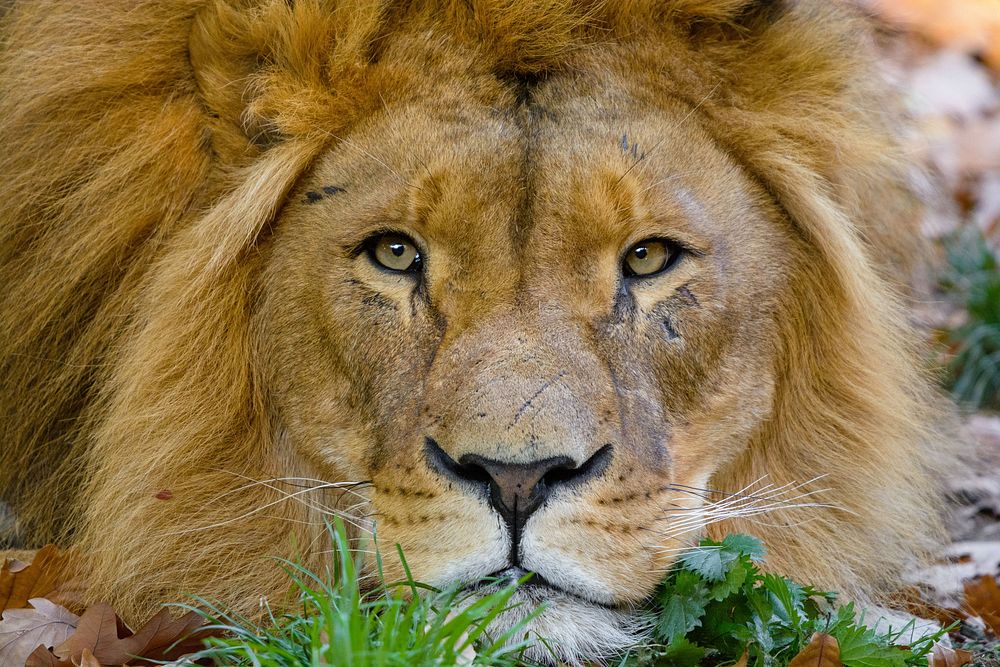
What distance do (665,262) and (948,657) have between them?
3.98 ft

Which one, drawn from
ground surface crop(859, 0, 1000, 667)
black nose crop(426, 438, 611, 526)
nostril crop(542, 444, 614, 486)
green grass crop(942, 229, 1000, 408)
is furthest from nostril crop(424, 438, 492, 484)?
green grass crop(942, 229, 1000, 408)

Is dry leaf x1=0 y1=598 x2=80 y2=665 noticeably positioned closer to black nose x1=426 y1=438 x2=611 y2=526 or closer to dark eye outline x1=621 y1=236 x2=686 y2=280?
black nose x1=426 y1=438 x2=611 y2=526

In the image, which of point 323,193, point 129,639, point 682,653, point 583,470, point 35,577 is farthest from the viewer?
point 35,577

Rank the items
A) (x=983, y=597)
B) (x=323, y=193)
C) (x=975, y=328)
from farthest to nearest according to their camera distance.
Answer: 1. (x=975, y=328)
2. (x=983, y=597)
3. (x=323, y=193)

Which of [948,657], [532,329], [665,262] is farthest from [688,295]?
[948,657]

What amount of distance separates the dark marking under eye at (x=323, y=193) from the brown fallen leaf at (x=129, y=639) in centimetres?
105

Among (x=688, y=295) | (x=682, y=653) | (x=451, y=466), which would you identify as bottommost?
(x=682, y=653)

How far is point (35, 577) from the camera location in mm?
3180

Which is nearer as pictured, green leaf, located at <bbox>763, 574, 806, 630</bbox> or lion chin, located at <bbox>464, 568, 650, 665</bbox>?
lion chin, located at <bbox>464, 568, 650, 665</bbox>

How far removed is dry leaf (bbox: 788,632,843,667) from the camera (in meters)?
2.67

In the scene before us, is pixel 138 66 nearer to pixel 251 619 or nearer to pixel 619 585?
pixel 251 619

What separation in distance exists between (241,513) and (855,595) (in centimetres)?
164

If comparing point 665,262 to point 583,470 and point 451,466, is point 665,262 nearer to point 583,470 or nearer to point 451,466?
point 583,470

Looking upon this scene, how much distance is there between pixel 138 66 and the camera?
321cm
